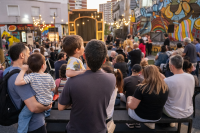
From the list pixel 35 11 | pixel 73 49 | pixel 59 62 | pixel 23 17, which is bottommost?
pixel 59 62

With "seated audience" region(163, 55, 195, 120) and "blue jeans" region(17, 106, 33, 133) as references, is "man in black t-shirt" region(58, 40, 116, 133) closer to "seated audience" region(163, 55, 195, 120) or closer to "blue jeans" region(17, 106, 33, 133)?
"blue jeans" region(17, 106, 33, 133)

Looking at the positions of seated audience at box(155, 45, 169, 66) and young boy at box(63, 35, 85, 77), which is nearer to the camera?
young boy at box(63, 35, 85, 77)

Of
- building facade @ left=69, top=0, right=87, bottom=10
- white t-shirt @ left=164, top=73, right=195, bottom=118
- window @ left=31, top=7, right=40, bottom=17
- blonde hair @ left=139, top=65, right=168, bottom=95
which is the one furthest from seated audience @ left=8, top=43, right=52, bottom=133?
building facade @ left=69, top=0, right=87, bottom=10

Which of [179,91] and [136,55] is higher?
[136,55]

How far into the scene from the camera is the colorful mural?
11.9m

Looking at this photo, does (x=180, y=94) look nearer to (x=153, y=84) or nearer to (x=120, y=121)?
(x=153, y=84)

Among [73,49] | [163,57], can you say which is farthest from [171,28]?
[73,49]

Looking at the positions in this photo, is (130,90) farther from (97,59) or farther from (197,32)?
(197,32)

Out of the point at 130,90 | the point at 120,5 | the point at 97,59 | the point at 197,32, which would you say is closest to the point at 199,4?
the point at 197,32

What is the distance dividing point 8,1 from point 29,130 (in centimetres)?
2943

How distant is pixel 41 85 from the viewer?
76.5 inches

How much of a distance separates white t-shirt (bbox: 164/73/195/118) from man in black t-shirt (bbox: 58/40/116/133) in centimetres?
158

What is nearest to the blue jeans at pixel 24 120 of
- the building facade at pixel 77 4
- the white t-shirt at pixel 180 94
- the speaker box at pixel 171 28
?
the white t-shirt at pixel 180 94

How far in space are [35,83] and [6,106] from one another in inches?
17.1
